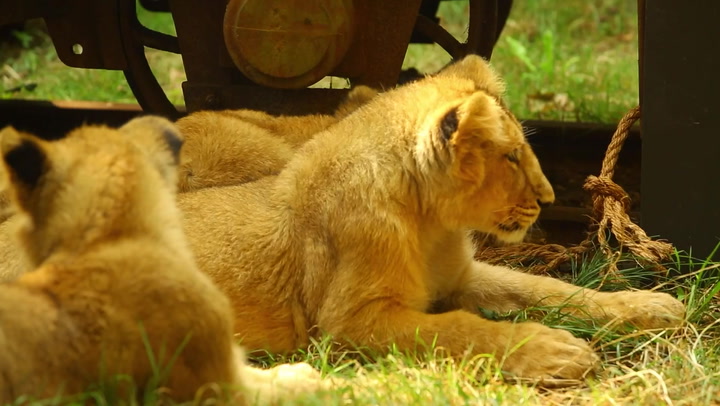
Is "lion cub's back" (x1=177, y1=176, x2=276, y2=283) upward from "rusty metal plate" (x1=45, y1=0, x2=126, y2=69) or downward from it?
downward

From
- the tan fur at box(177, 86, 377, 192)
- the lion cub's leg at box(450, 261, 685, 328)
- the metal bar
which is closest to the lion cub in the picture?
the lion cub's leg at box(450, 261, 685, 328)

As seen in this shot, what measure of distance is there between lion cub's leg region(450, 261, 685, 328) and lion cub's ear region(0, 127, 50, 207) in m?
2.29

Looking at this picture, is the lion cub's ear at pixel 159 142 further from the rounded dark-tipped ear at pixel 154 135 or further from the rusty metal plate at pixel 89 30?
the rusty metal plate at pixel 89 30

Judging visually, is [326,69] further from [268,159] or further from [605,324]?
[605,324]

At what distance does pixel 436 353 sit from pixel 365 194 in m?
0.71

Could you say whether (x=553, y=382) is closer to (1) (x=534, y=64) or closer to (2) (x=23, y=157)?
(2) (x=23, y=157)

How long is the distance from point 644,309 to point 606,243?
2.45 ft

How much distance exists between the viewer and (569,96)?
9.47m

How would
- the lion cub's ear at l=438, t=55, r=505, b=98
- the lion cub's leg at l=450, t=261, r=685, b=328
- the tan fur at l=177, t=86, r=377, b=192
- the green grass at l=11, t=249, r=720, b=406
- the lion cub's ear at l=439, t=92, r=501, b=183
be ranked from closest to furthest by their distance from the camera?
1. the green grass at l=11, t=249, r=720, b=406
2. the lion cub's ear at l=439, t=92, r=501, b=183
3. the lion cub's leg at l=450, t=261, r=685, b=328
4. the lion cub's ear at l=438, t=55, r=505, b=98
5. the tan fur at l=177, t=86, r=377, b=192

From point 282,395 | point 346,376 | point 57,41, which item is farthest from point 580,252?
point 57,41

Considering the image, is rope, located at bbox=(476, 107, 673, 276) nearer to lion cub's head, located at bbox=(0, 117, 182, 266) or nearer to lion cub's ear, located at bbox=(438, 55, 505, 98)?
lion cub's ear, located at bbox=(438, 55, 505, 98)

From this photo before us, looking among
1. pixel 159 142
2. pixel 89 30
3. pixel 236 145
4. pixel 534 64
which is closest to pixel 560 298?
pixel 236 145

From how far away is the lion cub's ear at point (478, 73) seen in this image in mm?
4945

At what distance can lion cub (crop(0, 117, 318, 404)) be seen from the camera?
3191mm
